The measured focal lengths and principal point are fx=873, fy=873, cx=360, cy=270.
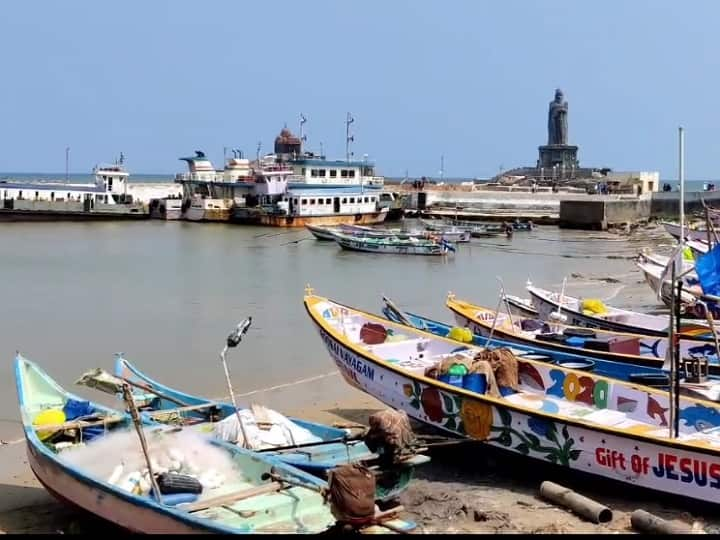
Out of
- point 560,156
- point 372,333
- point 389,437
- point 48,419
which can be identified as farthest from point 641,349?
point 560,156

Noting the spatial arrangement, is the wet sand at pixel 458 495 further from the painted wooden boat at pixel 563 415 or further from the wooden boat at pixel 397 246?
the wooden boat at pixel 397 246

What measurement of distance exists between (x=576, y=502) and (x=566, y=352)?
4.30 m

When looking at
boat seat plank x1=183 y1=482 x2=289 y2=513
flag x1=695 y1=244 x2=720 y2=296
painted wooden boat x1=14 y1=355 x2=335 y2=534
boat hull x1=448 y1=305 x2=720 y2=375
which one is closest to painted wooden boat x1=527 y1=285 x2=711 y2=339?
boat hull x1=448 y1=305 x2=720 y2=375

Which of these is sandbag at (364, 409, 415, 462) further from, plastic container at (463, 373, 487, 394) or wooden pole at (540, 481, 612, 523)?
plastic container at (463, 373, 487, 394)

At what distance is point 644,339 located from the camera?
Answer: 42.4 feet

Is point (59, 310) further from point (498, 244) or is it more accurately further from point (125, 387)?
point (498, 244)

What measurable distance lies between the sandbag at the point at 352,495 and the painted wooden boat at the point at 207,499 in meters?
0.27

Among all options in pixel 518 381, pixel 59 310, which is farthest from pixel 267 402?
pixel 59 310

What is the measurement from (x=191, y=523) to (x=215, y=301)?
718 inches

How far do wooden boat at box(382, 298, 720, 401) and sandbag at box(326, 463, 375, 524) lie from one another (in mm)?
4783

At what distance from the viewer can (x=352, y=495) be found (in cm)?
643

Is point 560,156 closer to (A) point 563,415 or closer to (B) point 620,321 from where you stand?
(B) point 620,321

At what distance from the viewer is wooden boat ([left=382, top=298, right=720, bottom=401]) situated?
10.5m

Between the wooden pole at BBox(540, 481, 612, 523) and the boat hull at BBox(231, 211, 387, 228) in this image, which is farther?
the boat hull at BBox(231, 211, 387, 228)
